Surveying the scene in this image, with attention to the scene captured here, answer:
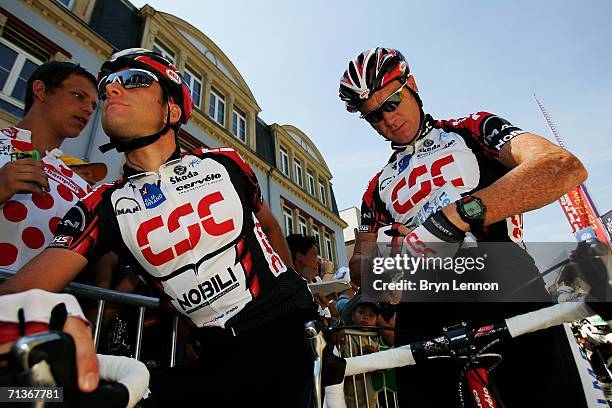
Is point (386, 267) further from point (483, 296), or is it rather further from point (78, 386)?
point (78, 386)

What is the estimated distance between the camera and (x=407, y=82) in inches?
93.0

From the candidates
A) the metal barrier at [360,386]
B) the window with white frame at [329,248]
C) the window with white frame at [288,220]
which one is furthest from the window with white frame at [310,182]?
the metal barrier at [360,386]

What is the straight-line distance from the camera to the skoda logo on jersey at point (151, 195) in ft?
5.67

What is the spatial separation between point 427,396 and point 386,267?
771 mm

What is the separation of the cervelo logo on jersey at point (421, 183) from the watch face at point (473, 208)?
519mm

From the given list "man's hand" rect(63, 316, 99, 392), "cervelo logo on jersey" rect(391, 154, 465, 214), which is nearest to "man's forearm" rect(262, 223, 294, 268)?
"cervelo logo on jersey" rect(391, 154, 465, 214)

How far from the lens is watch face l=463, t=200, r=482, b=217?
137cm

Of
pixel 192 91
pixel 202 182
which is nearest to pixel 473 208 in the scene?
pixel 202 182

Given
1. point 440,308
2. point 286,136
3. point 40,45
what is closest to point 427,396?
point 440,308

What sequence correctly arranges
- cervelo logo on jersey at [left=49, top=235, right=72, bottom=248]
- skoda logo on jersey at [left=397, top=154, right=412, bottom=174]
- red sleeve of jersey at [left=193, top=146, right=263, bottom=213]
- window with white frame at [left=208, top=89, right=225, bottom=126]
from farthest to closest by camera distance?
1. window with white frame at [left=208, top=89, right=225, bottom=126]
2. skoda logo on jersey at [left=397, top=154, right=412, bottom=174]
3. red sleeve of jersey at [left=193, top=146, right=263, bottom=213]
4. cervelo logo on jersey at [left=49, top=235, right=72, bottom=248]

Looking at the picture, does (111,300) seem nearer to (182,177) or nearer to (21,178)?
(21,178)

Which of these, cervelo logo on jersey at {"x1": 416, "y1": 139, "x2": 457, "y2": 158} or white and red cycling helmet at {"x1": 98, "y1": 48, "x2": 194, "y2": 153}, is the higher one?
white and red cycling helmet at {"x1": 98, "y1": 48, "x2": 194, "y2": 153}

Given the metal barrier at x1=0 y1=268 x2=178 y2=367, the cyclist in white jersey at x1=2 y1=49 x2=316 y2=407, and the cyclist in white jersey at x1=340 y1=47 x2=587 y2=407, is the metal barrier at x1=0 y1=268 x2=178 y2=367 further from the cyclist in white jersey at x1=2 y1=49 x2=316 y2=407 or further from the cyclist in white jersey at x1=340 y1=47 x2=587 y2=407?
the cyclist in white jersey at x1=340 y1=47 x2=587 y2=407

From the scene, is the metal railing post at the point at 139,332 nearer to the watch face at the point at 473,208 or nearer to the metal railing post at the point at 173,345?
the metal railing post at the point at 173,345
